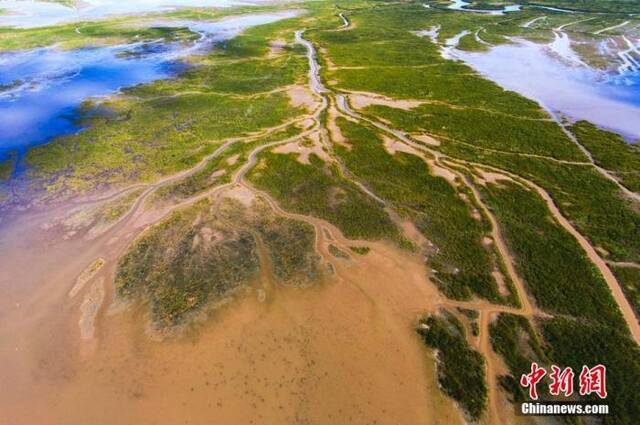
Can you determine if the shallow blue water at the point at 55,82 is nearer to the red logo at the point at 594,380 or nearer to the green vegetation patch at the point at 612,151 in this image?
the red logo at the point at 594,380

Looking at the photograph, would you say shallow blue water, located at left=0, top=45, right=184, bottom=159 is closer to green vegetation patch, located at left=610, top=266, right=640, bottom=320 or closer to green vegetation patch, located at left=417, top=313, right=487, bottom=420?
green vegetation patch, located at left=417, top=313, right=487, bottom=420

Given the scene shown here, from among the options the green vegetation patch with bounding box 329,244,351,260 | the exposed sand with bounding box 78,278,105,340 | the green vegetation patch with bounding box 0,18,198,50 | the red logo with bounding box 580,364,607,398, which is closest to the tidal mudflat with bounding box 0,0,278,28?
the green vegetation patch with bounding box 0,18,198,50

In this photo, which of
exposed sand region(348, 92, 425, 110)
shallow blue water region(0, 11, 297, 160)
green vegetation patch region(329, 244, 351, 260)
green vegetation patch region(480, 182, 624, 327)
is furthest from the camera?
exposed sand region(348, 92, 425, 110)

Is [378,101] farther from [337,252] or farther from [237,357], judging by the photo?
[237,357]

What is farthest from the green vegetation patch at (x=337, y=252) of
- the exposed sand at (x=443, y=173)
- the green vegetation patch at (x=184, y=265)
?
the exposed sand at (x=443, y=173)

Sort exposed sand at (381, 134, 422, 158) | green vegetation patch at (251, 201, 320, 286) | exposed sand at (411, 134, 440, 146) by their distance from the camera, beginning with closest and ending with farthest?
green vegetation patch at (251, 201, 320, 286)
exposed sand at (381, 134, 422, 158)
exposed sand at (411, 134, 440, 146)

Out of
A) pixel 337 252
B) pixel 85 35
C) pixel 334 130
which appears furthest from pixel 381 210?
pixel 85 35
